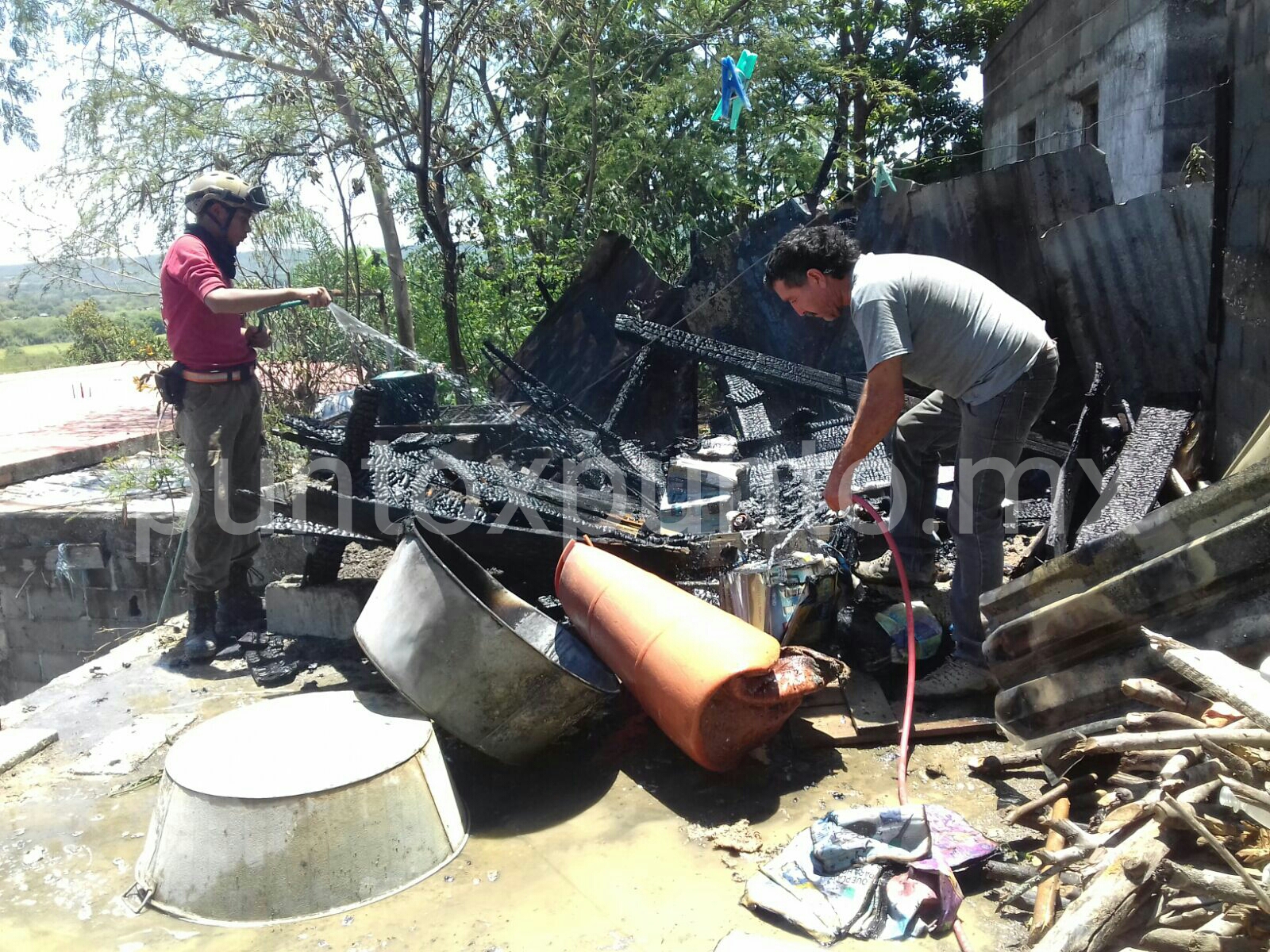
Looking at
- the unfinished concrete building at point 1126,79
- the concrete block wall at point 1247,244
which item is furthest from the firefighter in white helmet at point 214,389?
the unfinished concrete building at point 1126,79

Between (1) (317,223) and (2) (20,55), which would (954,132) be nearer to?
(1) (317,223)

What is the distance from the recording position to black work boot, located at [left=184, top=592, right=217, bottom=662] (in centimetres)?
468

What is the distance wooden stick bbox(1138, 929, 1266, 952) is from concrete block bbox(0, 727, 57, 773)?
3992 millimetres

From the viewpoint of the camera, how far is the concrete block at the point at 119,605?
21.0 feet

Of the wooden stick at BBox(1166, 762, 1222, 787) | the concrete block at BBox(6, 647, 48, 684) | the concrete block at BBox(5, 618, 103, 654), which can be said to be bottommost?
the concrete block at BBox(6, 647, 48, 684)

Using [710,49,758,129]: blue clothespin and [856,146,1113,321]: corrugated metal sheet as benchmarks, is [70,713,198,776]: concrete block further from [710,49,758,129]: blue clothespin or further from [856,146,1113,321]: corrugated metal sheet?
[856,146,1113,321]: corrugated metal sheet

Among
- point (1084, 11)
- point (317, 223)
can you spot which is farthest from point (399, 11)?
point (1084, 11)

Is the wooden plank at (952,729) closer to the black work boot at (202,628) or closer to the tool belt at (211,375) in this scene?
the black work boot at (202,628)

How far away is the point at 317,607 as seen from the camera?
15.8 feet

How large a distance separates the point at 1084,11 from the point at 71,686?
30.1 ft

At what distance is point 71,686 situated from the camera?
4484 mm

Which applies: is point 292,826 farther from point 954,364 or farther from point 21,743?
point 954,364

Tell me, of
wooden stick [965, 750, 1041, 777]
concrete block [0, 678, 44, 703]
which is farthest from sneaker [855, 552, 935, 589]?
concrete block [0, 678, 44, 703]

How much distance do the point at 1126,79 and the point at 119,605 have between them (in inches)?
328
